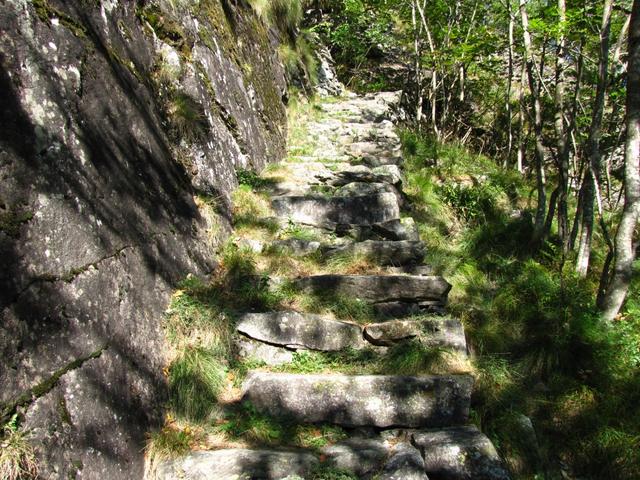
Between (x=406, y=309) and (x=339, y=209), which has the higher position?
(x=339, y=209)

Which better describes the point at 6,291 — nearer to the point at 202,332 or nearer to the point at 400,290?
the point at 202,332

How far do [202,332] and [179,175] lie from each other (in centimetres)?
160

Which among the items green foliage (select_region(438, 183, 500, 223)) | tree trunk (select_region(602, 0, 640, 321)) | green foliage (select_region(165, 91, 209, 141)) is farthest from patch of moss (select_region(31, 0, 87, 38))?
green foliage (select_region(438, 183, 500, 223))

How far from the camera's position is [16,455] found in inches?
73.7

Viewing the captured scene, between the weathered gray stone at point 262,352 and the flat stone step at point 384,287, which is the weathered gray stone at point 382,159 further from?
the weathered gray stone at point 262,352

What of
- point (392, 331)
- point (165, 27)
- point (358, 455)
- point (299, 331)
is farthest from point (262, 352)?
point (165, 27)

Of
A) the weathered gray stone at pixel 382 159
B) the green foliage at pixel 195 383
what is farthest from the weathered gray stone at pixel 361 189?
the green foliage at pixel 195 383

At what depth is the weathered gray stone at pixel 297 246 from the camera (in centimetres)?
486

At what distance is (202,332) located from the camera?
344 centimetres

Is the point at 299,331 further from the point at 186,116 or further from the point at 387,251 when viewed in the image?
the point at 186,116

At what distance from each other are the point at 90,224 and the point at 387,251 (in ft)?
9.67

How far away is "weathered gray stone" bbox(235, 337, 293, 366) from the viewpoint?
359 centimetres


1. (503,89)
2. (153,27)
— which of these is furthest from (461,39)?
(153,27)

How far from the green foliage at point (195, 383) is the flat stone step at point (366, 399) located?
0.80 ft
